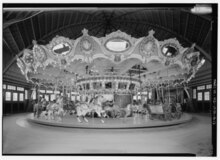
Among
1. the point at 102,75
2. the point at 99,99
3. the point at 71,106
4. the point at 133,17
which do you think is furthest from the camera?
the point at 133,17

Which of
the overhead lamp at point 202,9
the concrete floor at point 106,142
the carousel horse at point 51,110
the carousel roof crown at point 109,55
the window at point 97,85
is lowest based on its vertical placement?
the concrete floor at point 106,142

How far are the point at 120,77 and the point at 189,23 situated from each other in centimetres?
475

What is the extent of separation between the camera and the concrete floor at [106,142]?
15.8 ft

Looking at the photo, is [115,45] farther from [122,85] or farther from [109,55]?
[122,85]

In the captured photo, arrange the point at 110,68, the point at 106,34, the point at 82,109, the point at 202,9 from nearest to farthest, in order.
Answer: the point at 202,9, the point at 82,109, the point at 110,68, the point at 106,34

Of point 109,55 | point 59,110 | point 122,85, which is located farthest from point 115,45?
point 59,110

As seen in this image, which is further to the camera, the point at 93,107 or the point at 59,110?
the point at 59,110

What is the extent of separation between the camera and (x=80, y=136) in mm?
5848

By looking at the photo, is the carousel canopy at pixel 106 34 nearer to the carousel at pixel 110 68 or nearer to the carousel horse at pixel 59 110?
the carousel at pixel 110 68

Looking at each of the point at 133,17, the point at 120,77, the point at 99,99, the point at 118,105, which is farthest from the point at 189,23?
the point at 99,99

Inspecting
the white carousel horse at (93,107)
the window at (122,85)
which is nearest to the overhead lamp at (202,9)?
the white carousel horse at (93,107)

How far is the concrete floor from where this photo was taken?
190 inches

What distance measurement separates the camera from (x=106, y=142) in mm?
5293

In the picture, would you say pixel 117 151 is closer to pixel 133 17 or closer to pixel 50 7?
pixel 50 7
